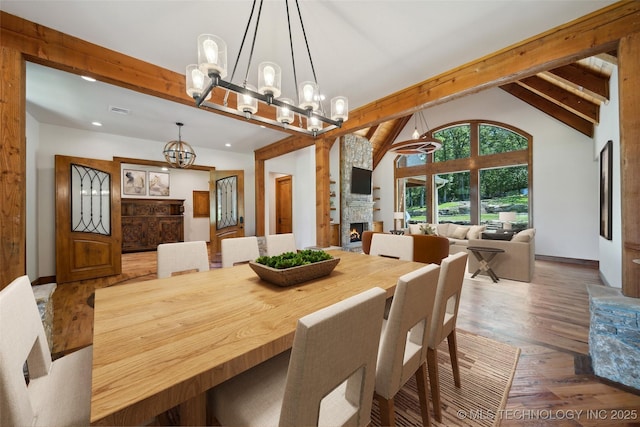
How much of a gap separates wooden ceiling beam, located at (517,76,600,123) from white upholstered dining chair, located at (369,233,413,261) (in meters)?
4.64

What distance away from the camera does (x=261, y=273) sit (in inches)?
Answer: 58.7

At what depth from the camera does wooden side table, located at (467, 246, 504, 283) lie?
13.2 ft

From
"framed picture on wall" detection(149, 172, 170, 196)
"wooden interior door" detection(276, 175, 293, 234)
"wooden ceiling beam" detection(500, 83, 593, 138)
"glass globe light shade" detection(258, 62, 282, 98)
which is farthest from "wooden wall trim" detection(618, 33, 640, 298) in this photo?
"framed picture on wall" detection(149, 172, 170, 196)

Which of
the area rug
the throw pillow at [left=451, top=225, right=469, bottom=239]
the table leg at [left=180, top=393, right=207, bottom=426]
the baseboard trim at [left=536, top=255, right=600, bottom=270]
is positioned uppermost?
the throw pillow at [left=451, top=225, right=469, bottom=239]

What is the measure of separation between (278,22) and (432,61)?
1.64 metres

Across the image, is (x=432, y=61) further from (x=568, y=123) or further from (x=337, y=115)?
(x=568, y=123)

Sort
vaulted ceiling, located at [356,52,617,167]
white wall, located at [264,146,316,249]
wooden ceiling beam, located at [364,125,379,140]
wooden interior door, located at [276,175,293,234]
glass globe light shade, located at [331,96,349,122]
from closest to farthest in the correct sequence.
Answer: glass globe light shade, located at [331,96,349,122]
vaulted ceiling, located at [356,52,617,167]
white wall, located at [264,146,316,249]
wooden interior door, located at [276,175,293,234]
wooden ceiling beam, located at [364,125,379,140]

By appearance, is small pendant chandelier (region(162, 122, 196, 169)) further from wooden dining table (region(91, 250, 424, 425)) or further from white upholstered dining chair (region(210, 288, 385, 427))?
white upholstered dining chair (region(210, 288, 385, 427))

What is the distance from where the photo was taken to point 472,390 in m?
1.63

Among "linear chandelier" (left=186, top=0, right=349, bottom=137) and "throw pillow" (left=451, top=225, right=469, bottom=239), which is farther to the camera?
"throw pillow" (left=451, top=225, right=469, bottom=239)

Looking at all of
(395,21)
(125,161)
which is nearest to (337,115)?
(395,21)

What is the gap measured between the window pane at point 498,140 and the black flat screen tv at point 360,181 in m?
3.09

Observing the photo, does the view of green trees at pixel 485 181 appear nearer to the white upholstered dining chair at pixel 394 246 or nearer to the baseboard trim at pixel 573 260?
the baseboard trim at pixel 573 260

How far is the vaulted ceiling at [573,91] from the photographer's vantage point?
11.1 ft
